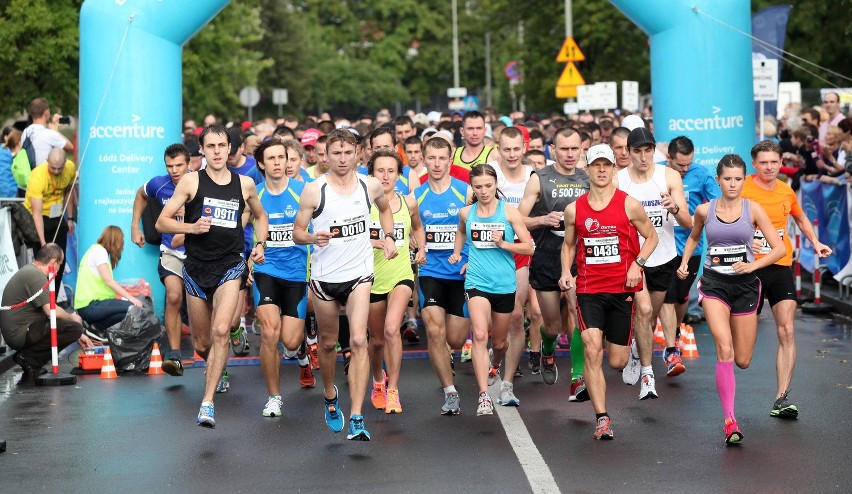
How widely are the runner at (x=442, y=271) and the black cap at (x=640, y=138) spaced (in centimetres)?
132

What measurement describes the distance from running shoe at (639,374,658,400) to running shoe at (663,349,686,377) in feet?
2.78

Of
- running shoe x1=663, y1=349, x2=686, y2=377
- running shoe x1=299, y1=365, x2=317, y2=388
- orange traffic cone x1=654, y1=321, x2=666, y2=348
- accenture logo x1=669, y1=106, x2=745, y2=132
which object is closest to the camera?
running shoe x1=663, y1=349, x2=686, y2=377

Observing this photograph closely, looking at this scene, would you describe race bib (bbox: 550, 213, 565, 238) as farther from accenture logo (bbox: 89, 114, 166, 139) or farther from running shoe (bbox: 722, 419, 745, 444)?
accenture logo (bbox: 89, 114, 166, 139)

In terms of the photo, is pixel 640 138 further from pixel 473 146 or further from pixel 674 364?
pixel 473 146

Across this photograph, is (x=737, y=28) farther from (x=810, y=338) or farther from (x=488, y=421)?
(x=488, y=421)

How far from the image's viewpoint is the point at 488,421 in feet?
34.5

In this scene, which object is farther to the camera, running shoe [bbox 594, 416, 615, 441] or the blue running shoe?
the blue running shoe

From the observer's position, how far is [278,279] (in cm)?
1145

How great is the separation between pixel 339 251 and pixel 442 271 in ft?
4.78

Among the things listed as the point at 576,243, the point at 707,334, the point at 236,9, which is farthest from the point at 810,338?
the point at 236,9

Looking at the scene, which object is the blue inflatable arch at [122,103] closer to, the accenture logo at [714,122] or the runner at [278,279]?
the runner at [278,279]

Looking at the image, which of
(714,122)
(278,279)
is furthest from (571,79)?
(278,279)

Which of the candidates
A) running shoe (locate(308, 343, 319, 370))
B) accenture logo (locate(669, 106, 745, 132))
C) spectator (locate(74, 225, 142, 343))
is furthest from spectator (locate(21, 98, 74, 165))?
accenture logo (locate(669, 106, 745, 132))

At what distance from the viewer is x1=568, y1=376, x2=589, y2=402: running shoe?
35.7 ft
